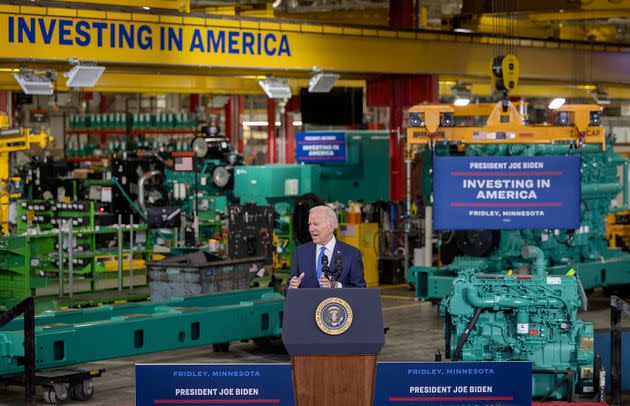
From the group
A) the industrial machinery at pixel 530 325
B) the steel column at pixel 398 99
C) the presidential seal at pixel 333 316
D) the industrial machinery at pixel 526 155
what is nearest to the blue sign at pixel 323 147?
the steel column at pixel 398 99

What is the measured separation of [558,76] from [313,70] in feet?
18.1

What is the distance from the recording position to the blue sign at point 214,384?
22.3ft

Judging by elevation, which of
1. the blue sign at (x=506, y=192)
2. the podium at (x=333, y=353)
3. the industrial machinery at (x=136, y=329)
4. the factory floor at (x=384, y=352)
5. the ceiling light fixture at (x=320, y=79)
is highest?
the ceiling light fixture at (x=320, y=79)

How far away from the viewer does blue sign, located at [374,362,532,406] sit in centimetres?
709

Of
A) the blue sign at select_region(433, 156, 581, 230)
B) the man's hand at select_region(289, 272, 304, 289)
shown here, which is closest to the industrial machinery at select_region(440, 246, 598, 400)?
the blue sign at select_region(433, 156, 581, 230)

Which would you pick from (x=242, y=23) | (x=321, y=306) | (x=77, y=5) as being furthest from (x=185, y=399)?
(x=242, y=23)

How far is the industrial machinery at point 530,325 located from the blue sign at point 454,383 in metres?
2.56

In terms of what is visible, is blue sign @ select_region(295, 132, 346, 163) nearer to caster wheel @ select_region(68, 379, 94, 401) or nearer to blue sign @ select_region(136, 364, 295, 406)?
caster wheel @ select_region(68, 379, 94, 401)

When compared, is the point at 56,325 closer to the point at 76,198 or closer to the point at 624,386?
the point at 624,386

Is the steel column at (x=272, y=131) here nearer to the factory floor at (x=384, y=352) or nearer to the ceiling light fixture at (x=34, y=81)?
the factory floor at (x=384, y=352)

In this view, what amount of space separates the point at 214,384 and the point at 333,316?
1.04 metres

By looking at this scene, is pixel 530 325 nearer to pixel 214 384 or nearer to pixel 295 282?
pixel 295 282

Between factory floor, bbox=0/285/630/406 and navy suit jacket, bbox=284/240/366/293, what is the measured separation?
295 centimetres

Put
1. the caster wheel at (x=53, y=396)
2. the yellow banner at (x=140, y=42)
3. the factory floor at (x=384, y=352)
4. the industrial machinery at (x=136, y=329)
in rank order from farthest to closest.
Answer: the yellow banner at (x=140, y=42)
the factory floor at (x=384, y=352)
the caster wheel at (x=53, y=396)
the industrial machinery at (x=136, y=329)
